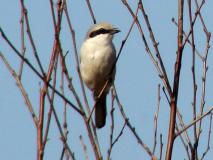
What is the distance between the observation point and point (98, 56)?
202 inches

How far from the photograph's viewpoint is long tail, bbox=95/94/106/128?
5493 mm

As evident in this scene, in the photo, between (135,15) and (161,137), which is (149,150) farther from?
(135,15)

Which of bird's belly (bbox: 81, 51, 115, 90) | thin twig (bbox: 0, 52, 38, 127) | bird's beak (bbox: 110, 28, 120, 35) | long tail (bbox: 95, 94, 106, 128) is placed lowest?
long tail (bbox: 95, 94, 106, 128)

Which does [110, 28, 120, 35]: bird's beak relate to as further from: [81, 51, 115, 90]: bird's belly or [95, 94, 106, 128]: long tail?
[95, 94, 106, 128]: long tail

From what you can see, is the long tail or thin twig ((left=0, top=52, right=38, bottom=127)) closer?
thin twig ((left=0, top=52, right=38, bottom=127))

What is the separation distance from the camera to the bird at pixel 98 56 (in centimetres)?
512

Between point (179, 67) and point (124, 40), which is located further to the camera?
point (124, 40)

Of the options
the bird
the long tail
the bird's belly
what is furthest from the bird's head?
the long tail

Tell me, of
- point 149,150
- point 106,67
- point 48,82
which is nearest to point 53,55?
point 48,82

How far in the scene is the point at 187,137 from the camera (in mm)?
3309

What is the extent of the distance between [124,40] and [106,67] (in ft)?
6.15

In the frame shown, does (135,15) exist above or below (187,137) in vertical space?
above

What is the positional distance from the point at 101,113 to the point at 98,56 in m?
0.79

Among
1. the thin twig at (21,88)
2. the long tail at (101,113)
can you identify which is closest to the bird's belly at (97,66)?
the long tail at (101,113)
